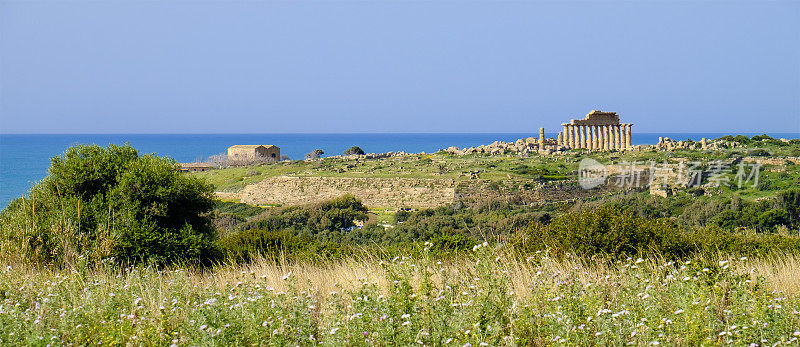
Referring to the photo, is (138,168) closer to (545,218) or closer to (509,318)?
(509,318)

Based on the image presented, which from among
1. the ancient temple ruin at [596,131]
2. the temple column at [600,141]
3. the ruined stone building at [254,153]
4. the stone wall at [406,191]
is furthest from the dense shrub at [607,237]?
the ruined stone building at [254,153]

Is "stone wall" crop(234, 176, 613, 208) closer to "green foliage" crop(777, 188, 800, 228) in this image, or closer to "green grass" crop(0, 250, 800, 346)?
"green foliage" crop(777, 188, 800, 228)

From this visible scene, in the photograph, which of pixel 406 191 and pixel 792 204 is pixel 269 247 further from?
pixel 406 191

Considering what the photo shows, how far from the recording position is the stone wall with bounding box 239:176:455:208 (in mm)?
41969

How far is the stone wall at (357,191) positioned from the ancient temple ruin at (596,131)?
24840mm

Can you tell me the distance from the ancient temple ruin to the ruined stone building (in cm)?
3778

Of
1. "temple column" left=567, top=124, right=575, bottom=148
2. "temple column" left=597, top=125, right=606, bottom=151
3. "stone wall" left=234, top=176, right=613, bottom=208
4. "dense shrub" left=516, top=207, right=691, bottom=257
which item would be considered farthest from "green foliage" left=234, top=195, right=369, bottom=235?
"temple column" left=597, top=125, right=606, bottom=151

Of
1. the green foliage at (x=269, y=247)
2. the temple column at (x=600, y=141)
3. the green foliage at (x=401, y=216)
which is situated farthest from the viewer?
the temple column at (x=600, y=141)

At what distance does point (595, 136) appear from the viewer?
65.2m

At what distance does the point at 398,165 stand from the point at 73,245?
43.4 meters

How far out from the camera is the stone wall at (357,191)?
42.0 metres

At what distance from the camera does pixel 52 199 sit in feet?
36.3

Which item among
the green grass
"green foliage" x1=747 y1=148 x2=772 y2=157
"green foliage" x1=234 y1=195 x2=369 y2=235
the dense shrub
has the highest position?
the green grass

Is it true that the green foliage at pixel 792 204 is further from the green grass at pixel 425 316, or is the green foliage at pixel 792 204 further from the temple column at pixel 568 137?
the temple column at pixel 568 137
